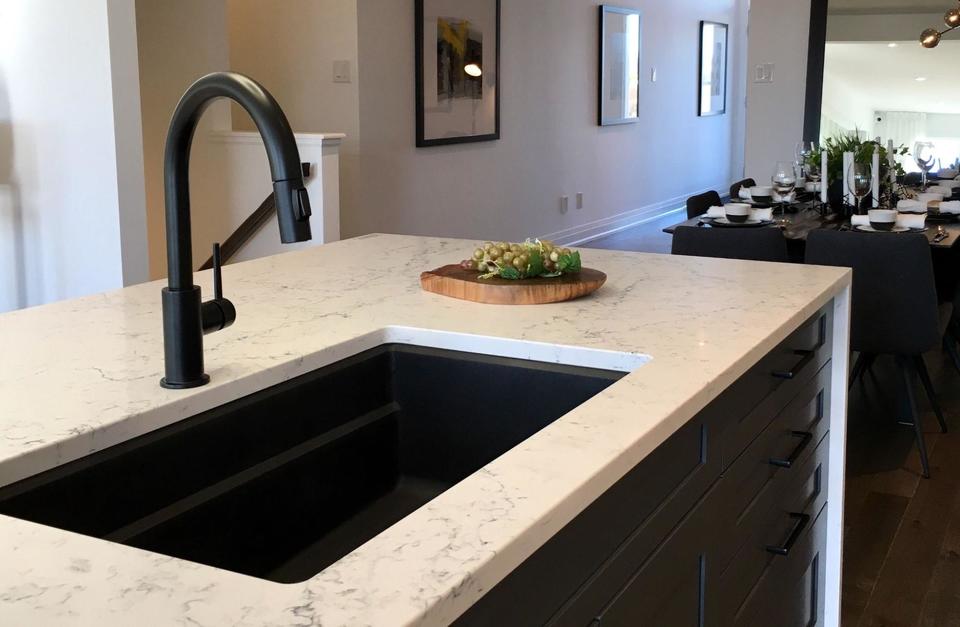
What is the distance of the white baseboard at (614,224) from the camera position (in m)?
8.51

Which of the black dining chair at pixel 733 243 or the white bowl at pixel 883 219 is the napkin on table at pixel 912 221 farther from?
the black dining chair at pixel 733 243

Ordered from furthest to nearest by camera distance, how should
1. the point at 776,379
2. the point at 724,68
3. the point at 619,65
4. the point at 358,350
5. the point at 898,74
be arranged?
the point at 724,68
the point at 619,65
the point at 898,74
the point at 776,379
the point at 358,350

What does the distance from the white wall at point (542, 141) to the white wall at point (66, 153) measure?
1.87m

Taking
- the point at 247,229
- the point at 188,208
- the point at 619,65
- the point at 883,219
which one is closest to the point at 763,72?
the point at 619,65

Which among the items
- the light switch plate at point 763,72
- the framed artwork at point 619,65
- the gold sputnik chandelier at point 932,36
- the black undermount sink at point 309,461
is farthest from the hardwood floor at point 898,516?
the framed artwork at point 619,65

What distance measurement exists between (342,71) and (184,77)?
2.85 feet

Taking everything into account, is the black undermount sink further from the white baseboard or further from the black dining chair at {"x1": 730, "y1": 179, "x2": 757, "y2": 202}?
the white baseboard

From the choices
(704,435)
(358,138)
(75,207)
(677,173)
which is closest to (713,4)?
(677,173)

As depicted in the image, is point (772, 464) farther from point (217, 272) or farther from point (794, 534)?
point (217, 272)

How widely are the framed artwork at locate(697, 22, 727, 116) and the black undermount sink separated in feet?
32.5

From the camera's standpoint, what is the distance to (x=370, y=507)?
5.66 feet

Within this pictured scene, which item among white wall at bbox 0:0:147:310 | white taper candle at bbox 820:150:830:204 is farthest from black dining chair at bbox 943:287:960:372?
Answer: white wall at bbox 0:0:147:310

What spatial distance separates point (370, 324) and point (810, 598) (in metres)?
1.23

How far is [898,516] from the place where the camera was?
3244 mm
